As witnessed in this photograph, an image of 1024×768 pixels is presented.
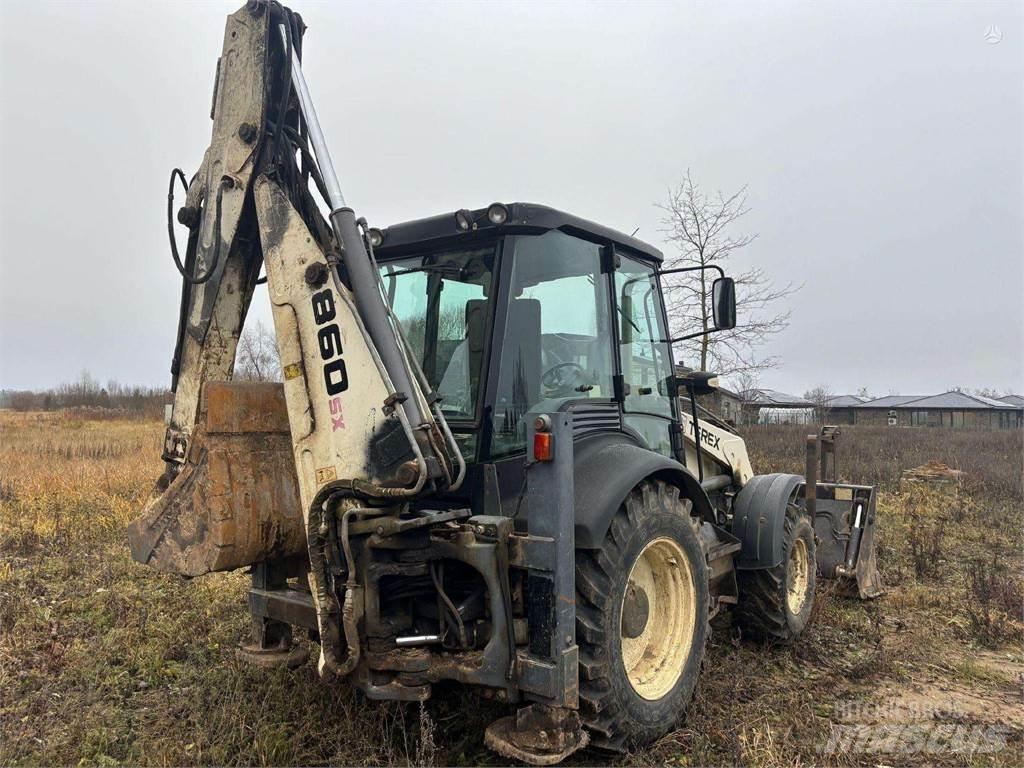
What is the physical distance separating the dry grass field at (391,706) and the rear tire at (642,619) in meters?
0.22

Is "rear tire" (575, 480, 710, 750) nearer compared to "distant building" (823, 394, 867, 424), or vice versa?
"rear tire" (575, 480, 710, 750)

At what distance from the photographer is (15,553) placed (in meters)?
7.19

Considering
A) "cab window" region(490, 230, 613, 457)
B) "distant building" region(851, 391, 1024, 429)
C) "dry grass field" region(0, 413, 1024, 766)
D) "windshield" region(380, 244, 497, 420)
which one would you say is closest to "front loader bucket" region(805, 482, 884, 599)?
"dry grass field" region(0, 413, 1024, 766)

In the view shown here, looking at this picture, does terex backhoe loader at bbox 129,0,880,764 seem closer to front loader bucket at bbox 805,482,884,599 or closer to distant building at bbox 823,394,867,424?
front loader bucket at bbox 805,482,884,599

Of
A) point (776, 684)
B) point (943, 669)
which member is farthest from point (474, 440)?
point (943, 669)

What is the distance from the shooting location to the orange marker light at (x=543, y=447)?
3.03m

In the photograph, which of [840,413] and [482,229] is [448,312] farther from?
[840,413]

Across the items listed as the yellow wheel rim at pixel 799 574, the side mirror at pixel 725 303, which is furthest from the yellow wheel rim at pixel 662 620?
the yellow wheel rim at pixel 799 574

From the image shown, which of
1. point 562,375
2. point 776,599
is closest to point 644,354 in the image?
point 562,375

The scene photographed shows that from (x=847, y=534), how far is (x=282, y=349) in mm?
5210

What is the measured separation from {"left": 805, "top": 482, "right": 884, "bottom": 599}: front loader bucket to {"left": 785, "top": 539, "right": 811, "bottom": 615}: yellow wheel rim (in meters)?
0.84

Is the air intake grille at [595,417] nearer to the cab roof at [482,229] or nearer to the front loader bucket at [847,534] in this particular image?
the cab roof at [482,229]

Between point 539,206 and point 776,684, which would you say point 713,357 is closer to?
point 776,684

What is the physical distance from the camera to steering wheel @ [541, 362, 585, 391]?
3744 millimetres
